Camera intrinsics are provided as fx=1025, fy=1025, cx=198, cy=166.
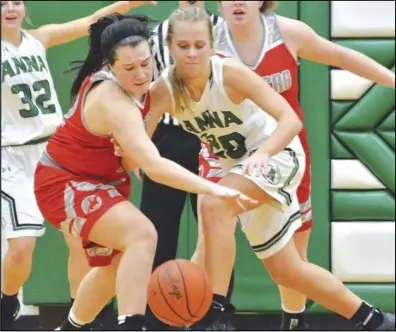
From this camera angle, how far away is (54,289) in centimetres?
603

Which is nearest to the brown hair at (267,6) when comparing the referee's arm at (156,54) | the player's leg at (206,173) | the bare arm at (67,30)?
the referee's arm at (156,54)

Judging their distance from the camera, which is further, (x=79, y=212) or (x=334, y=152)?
(x=334, y=152)

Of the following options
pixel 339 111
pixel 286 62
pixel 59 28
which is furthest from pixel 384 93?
pixel 59 28

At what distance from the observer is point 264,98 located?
4.15 metres

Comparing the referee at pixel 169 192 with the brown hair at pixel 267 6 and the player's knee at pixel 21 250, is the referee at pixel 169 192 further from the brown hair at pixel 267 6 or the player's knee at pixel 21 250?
the player's knee at pixel 21 250

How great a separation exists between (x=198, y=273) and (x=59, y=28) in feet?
6.57

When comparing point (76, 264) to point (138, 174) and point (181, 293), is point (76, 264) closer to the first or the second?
point (138, 174)

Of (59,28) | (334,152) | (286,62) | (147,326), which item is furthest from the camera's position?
(334,152)

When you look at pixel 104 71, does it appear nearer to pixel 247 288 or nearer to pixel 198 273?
pixel 198 273

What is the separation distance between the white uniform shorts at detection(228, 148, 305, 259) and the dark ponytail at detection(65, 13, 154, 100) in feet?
2.37

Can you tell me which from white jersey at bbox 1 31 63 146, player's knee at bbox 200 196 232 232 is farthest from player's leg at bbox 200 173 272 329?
white jersey at bbox 1 31 63 146

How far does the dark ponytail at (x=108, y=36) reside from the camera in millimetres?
4078

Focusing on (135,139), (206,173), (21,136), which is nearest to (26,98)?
(21,136)

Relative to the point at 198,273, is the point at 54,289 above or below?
below
